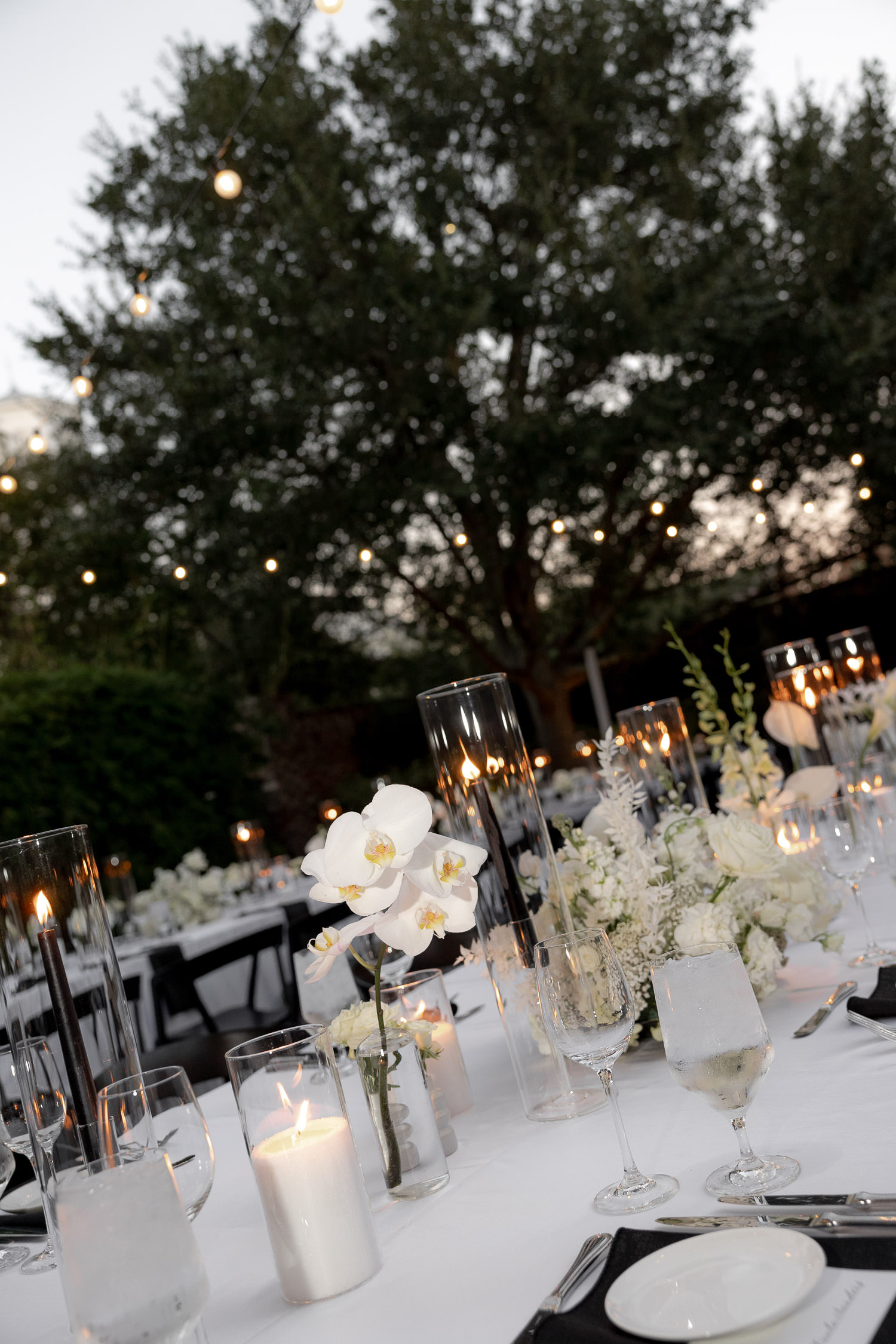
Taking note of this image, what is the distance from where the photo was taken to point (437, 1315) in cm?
89

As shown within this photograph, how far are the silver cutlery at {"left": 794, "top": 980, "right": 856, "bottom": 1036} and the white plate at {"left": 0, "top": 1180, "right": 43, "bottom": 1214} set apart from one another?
105 cm

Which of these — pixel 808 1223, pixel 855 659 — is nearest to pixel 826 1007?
pixel 808 1223

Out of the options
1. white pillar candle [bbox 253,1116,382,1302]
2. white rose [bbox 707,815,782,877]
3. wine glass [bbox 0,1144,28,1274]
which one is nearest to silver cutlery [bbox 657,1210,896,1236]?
white pillar candle [bbox 253,1116,382,1302]

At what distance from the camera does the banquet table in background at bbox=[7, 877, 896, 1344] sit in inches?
36.0

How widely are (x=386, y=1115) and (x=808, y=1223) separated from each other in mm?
476

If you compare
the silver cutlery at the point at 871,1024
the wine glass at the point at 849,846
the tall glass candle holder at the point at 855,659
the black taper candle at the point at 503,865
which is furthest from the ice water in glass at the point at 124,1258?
the tall glass candle holder at the point at 855,659

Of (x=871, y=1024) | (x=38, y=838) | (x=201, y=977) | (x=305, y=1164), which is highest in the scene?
(x=38, y=838)

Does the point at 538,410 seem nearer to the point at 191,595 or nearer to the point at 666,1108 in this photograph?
the point at 191,595

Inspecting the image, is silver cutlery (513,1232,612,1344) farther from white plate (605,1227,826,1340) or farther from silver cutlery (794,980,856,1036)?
silver cutlery (794,980,856,1036)

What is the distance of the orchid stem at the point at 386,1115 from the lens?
3.71ft

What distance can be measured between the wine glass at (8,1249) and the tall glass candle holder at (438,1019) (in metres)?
0.53

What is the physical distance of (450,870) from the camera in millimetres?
1103

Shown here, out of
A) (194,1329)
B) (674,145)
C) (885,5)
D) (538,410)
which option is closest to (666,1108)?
(194,1329)

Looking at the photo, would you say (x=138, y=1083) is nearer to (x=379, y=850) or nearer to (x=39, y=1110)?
(x=39, y=1110)
